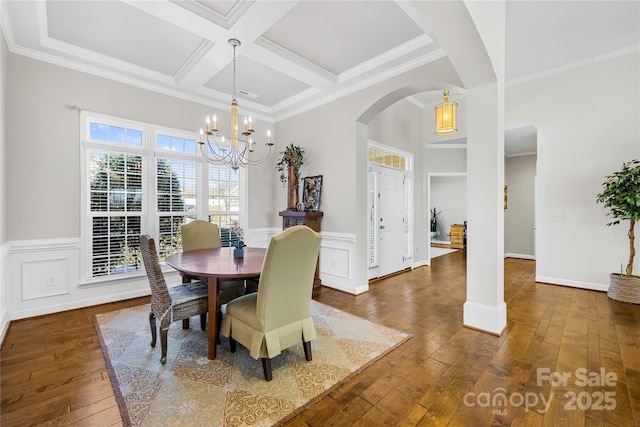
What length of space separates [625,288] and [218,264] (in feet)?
16.2

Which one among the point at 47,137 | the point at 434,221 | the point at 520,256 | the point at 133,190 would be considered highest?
the point at 47,137

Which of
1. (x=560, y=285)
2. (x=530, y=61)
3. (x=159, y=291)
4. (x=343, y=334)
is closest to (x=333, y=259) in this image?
(x=343, y=334)

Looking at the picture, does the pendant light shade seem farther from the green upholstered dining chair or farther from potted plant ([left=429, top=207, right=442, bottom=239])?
potted plant ([left=429, top=207, right=442, bottom=239])

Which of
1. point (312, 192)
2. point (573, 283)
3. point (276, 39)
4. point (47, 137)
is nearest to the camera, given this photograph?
point (276, 39)

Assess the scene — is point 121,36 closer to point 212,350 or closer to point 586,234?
point 212,350

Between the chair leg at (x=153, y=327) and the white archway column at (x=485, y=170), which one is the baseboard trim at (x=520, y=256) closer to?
the white archway column at (x=485, y=170)

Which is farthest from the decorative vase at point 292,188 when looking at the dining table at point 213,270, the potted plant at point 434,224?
the potted plant at point 434,224

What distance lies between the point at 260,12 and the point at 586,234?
5.26 meters

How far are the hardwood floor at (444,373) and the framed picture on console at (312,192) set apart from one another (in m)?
1.73

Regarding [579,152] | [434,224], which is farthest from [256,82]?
[434,224]

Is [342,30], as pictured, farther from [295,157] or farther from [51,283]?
[51,283]

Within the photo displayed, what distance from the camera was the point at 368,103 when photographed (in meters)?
3.83

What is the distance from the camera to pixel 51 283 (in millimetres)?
3281

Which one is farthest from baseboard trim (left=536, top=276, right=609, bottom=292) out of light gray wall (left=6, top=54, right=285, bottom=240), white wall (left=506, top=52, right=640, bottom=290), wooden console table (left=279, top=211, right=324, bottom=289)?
light gray wall (left=6, top=54, right=285, bottom=240)
